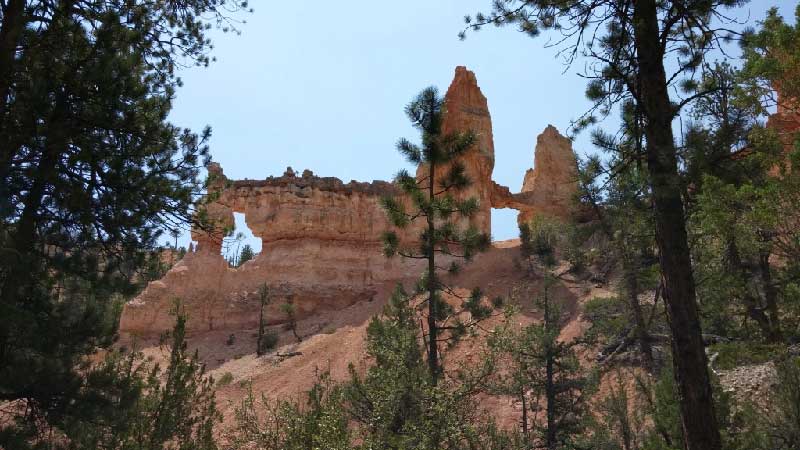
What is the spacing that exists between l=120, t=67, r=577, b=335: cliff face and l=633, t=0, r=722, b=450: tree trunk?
25.0m

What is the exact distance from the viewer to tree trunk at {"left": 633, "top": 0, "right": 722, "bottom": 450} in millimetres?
6188

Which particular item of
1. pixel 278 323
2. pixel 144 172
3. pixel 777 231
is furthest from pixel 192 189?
Answer: pixel 278 323

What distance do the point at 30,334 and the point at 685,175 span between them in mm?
7818

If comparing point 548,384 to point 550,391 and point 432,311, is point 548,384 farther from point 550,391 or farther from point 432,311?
point 432,311

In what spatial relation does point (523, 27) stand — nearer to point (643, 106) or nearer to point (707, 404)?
point (643, 106)

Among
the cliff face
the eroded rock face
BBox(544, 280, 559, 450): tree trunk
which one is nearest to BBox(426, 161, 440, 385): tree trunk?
BBox(544, 280, 559, 450): tree trunk

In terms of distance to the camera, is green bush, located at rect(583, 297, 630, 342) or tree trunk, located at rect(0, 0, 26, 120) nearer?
tree trunk, located at rect(0, 0, 26, 120)

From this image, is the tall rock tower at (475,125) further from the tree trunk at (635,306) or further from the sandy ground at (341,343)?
the tree trunk at (635,306)

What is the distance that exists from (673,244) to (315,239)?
30.3m

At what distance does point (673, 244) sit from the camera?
6742 millimetres

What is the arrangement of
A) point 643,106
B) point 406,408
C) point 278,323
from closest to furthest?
point 643,106 → point 406,408 → point 278,323

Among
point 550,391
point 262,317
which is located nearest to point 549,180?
point 262,317

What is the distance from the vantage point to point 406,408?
996cm

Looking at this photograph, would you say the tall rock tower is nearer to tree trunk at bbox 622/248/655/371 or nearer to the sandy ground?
the sandy ground
